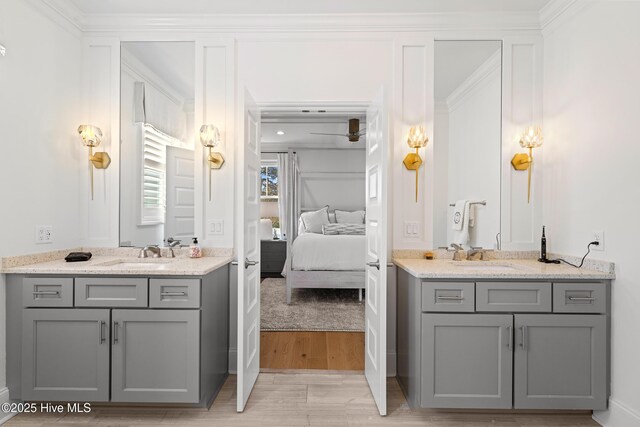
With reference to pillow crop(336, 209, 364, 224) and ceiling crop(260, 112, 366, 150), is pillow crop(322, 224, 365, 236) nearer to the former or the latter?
pillow crop(336, 209, 364, 224)

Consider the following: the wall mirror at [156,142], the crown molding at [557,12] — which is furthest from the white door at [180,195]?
the crown molding at [557,12]

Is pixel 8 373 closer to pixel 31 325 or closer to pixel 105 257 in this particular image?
pixel 31 325

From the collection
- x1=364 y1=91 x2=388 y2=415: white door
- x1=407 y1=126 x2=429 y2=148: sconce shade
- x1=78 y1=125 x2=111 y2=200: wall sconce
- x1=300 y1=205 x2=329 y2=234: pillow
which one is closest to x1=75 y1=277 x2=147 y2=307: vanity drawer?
x1=78 y1=125 x2=111 y2=200: wall sconce

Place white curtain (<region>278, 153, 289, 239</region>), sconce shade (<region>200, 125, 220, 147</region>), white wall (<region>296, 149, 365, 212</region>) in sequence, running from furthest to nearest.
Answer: white wall (<region>296, 149, 365, 212</region>) < white curtain (<region>278, 153, 289, 239</region>) < sconce shade (<region>200, 125, 220, 147</region>)

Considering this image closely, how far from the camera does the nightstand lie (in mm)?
6914

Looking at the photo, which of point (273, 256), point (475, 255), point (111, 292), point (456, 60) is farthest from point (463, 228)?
point (273, 256)

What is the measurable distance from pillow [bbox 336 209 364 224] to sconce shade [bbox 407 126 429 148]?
401 centimetres

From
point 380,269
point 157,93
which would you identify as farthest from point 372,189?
point 157,93

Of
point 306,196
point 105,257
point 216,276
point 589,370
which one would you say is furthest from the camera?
point 306,196

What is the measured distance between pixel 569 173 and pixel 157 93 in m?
3.31

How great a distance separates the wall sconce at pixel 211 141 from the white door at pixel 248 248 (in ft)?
1.04

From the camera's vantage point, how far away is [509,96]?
115 inches

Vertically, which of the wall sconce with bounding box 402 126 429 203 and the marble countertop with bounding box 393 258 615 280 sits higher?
the wall sconce with bounding box 402 126 429 203

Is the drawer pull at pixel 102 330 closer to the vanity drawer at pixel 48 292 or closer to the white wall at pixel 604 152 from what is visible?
the vanity drawer at pixel 48 292
